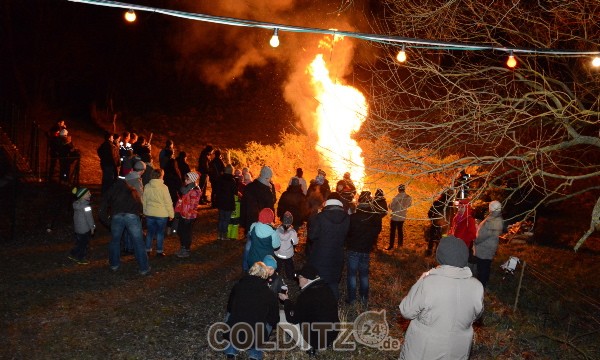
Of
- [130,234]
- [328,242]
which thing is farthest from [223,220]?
[328,242]

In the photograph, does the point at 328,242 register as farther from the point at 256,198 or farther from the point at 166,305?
the point at 256,198

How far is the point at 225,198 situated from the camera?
1098 centimetres

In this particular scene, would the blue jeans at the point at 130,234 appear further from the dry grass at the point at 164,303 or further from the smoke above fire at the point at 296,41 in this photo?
the smoke above fire at the point at 296,41

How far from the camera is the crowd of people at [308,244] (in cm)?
430

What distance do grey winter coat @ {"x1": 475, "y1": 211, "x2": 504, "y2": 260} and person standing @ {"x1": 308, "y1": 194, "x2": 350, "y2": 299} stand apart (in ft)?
9.81

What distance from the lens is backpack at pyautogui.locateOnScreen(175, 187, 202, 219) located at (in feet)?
31.3

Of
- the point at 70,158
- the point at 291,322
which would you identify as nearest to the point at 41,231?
the point at 70,158

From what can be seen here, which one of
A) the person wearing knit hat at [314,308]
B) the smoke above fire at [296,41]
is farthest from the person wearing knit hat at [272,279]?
the smoke above fire at [296,41]

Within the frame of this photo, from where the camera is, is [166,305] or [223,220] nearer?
[166,305]

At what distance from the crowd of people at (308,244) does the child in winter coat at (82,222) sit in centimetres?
2

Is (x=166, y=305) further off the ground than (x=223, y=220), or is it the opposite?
(x=223, y=220)

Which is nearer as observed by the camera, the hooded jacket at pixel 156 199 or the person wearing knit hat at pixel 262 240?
the person wearing knit hat at pixel 262 240

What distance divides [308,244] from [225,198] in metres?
2.09

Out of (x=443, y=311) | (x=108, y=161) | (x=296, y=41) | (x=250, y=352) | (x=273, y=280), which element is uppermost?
(x=296, y=41)
